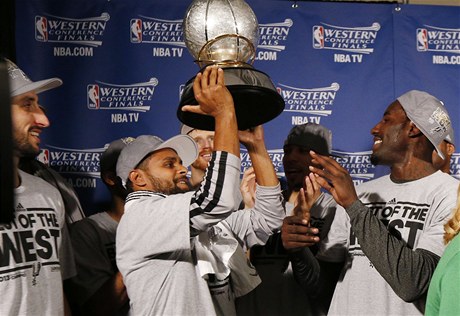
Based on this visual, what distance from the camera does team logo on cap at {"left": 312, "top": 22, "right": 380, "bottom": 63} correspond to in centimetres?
379

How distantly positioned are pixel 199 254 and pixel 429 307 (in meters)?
0.88

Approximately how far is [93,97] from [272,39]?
2.99 feet

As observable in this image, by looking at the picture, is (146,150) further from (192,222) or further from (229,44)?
(229,44)

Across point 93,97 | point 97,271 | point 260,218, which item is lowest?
point 97,271

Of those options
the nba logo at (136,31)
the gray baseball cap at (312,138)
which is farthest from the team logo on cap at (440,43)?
the nba logo at (136,31)

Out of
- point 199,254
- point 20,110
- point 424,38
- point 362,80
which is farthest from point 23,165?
point 424,38

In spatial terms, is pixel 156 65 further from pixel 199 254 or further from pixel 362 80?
pixel 199 254

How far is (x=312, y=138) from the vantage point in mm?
3432

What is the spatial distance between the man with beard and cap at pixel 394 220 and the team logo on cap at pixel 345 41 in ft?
2.98

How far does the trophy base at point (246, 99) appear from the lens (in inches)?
85.5

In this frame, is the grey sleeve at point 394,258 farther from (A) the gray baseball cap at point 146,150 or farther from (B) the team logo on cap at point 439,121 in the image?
(A) the gray baseball cap at point 146,150

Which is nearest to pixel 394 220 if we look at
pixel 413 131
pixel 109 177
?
pixel 413 131

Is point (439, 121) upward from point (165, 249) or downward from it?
upward

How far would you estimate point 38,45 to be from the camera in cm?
354
